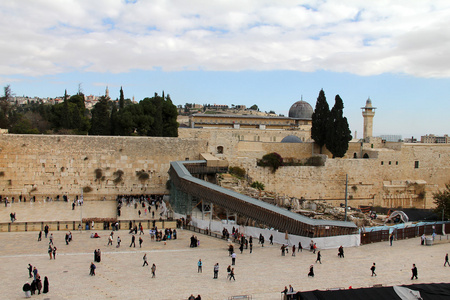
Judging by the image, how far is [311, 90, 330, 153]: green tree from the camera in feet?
97.3

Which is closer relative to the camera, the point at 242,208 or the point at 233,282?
the point at 233,282

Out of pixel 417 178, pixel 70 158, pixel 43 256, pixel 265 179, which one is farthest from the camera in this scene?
pixel 417 178

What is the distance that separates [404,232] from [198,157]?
14431 mm

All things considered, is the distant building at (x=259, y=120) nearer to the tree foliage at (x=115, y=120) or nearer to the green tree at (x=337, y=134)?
the tree foliage at (x=115, y=120)

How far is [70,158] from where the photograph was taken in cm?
2538

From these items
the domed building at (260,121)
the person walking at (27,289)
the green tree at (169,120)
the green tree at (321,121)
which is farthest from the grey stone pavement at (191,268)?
the domed building at (260,121)

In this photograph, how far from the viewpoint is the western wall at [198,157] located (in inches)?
976

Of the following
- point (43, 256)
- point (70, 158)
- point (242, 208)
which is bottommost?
point (43, 256)

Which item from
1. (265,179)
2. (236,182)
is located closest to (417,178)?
(265,179)

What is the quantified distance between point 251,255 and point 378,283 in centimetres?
438

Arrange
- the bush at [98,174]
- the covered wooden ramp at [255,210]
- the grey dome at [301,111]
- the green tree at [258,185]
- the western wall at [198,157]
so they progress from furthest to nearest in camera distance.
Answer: the grey dome at [301,111], the green tree at [258,185], the bush at [98,174], the western wall at [198,157], the covered wooden ramp at [255,210]

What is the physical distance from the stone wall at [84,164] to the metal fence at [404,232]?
14.2 meters

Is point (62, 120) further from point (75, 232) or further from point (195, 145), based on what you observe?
point (75, 232)

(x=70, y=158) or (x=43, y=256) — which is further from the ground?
(x=70, y=158)
